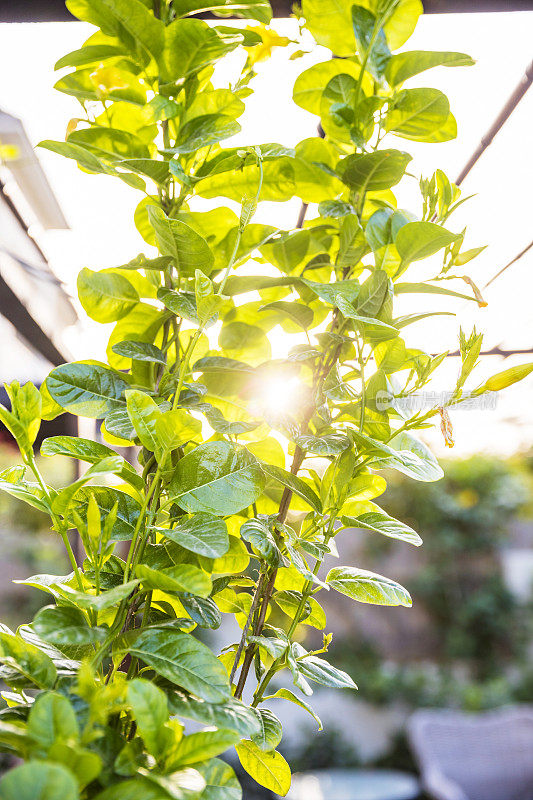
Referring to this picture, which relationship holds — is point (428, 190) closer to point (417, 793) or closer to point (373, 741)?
point (417, 793)

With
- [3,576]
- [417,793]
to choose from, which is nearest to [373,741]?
[417,793]

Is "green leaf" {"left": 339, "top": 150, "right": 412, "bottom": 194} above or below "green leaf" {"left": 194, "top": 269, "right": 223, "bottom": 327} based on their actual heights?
above

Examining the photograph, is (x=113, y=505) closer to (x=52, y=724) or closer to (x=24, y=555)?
(x=52, y=724)

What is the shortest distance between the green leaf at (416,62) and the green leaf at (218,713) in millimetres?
589

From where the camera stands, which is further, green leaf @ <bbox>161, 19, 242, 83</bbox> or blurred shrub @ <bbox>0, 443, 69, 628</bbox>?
blurred shrub @ <bbox>0, 443, 69, 628</bbox>

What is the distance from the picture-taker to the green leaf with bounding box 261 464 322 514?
A: 0.51m

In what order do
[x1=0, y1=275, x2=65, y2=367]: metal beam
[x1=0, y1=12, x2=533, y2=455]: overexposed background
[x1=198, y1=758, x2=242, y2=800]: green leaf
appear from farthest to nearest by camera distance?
[x1=0, y1=275, x2=65, y2=367]: metal beam
[x1=0, y1=12, x2=533, y2=455]: overexposed background
[x1=198, y1=758, x2=242, y2=800]: green leaf

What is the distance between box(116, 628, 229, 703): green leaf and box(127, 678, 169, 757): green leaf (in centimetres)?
2

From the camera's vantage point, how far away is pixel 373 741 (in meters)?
5.64

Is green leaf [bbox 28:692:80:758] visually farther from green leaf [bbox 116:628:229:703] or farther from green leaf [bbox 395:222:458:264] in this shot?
green leaf [bbox 395:222:458:264]

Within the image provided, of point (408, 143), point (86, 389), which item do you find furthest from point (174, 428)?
point (408, 143)

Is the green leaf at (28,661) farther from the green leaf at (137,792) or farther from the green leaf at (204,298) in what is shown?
the green leaf at (204,298)

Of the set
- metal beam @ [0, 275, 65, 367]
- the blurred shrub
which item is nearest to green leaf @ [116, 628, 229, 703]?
metal beam @ [0, 275, 65, 367]

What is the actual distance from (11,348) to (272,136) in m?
1.32
